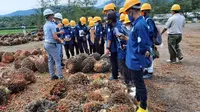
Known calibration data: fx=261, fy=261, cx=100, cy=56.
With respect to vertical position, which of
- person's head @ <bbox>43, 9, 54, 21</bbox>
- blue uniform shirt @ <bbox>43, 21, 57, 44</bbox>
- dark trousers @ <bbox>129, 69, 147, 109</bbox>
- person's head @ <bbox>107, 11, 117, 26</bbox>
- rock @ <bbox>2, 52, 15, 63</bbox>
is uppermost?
person's head @ <bbox>43, 9, 54, 21</bbox>

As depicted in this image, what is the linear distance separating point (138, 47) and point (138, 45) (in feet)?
0.10

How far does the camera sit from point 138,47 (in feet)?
13.5

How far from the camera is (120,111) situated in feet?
13.0

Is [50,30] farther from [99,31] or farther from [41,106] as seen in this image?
[99,31]

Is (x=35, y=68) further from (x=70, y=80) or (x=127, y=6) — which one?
(x=127, y=6)

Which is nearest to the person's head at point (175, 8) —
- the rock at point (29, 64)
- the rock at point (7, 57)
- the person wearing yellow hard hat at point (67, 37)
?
the person wearing yellow hard hat at point (67, 37)

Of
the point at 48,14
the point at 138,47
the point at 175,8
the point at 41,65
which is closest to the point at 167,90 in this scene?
the point at 138,47

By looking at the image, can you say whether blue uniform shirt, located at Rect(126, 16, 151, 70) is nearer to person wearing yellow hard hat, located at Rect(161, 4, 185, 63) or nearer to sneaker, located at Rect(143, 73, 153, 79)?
sneaker, located at Rect(143, 73, 153, 79)

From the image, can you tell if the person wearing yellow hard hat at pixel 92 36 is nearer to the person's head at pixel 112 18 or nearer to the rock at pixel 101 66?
the rock at pixel 101 66

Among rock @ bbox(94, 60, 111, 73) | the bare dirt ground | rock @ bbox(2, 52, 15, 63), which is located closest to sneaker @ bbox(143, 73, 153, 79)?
the bare dirt ground

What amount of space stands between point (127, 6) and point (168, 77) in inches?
140

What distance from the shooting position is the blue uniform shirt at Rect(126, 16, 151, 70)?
13.3ft

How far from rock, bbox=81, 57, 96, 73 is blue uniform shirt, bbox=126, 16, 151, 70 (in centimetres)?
374

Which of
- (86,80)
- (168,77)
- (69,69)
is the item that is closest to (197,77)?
(168,77)
